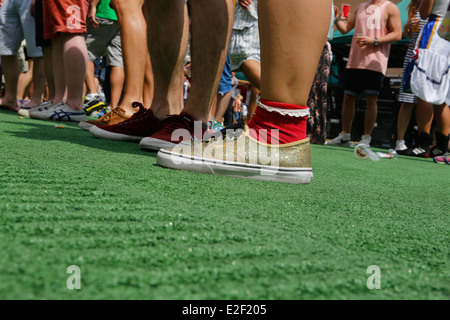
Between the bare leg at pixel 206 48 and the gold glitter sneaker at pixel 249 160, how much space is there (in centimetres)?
40

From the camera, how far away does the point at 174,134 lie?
4.82 feet

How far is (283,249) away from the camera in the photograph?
0.53 meters

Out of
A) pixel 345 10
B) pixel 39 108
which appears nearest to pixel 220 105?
pixel 39 108

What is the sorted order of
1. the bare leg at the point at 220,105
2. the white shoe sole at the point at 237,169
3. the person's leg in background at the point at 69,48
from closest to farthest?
1. the white shoe sole at the point at 237,169
2. the person's leg in background at the point at 69,48
3. the bare leg at the point at 220,105

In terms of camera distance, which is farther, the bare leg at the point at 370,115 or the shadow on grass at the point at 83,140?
the bare leg at the point at 370,115

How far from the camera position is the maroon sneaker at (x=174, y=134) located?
57.7 inches

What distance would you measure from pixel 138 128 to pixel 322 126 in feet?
10.5

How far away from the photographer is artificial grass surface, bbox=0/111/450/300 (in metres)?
0.40

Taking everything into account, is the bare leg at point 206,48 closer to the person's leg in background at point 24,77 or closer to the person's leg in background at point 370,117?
the person's leg in background at point 370,117

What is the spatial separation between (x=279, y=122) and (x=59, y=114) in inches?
93.9

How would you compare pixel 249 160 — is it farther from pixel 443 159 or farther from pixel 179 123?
pixel 443 159

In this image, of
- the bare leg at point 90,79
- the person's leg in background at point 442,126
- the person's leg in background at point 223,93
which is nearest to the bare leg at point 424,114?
the person's leg in background at point 442,126

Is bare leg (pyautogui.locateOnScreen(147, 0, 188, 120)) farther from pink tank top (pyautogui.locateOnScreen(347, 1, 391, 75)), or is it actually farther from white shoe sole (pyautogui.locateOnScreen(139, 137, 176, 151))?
pink tank top (pyautogui.locateOnScreen(347, 1, 391, 75))

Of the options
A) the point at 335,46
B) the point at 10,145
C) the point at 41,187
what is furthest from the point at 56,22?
the point at 335,46
